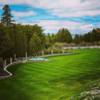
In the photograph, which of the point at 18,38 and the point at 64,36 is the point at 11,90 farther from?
the point at 64,36

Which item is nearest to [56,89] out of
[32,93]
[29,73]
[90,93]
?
[32,93]

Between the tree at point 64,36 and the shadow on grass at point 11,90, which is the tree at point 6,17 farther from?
the tree at point 64,36

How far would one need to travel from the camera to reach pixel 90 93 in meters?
15.3

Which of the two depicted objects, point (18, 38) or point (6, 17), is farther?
point (6, 17)

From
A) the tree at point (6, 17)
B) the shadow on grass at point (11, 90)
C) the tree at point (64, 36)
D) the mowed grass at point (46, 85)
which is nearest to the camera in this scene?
the shadow on grass at point (11, 90)

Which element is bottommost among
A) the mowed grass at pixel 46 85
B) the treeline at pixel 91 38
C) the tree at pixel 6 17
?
the mowed grass at pixel 46 85

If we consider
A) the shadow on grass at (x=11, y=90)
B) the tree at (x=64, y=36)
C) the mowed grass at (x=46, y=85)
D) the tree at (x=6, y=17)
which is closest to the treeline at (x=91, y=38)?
the tree at (x=64, y=36)

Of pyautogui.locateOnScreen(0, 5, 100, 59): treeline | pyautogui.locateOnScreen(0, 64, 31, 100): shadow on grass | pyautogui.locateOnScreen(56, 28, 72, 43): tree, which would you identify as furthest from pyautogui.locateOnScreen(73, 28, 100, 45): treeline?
pyautogui.locateOnScreen(0, 64, 31, 100): shadow on grass

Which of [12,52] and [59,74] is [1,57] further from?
[59,74]

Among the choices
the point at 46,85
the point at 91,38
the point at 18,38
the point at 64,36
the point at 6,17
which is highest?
the point at 6,17

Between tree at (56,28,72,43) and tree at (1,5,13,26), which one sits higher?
tree at (1,5,13,26)

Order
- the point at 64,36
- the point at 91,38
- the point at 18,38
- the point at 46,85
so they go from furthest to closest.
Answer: the point at 64,36
the point at 91,38
the point at 18,38
the point at 46,85

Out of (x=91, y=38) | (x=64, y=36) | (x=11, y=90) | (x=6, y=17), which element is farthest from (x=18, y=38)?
(x=64, y=36)

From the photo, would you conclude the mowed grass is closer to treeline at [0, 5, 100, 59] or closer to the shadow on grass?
the shadow on grass
